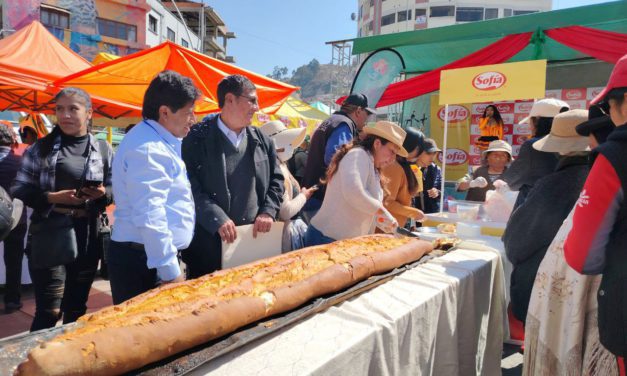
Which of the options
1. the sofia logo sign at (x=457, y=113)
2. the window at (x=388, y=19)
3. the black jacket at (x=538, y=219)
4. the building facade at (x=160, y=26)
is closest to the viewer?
the black jacket at (x=538, y=219)

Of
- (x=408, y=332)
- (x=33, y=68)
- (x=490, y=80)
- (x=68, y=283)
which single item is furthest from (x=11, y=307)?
(x=490, y=80)

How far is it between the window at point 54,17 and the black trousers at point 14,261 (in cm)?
3740

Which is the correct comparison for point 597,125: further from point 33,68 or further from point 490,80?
point 33,68

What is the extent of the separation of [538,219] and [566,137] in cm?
45

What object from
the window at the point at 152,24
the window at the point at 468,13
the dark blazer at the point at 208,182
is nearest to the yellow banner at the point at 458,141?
the dark blazer at the point at 208,182

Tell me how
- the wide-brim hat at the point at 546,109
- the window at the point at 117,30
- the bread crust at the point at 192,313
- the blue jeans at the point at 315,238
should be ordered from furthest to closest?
the window at the point at 117,30 → the wide-brim hat at the point at 546,109 → the blue jeans at the point at 315,238 → the bread crust at the point at 192,313

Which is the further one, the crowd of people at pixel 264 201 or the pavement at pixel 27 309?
the pavement at pixel 27 309

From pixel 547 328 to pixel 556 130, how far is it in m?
1.01

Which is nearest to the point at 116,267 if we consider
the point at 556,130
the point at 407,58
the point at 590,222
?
the point at 590,222

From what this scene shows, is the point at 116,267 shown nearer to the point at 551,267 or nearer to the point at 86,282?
the point at 86,282

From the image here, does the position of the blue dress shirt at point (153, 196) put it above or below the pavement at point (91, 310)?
above

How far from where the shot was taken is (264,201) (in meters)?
2.45

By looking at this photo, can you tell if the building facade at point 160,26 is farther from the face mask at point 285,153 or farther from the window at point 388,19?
the face mask at point 285,153

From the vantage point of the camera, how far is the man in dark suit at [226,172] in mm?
2219
